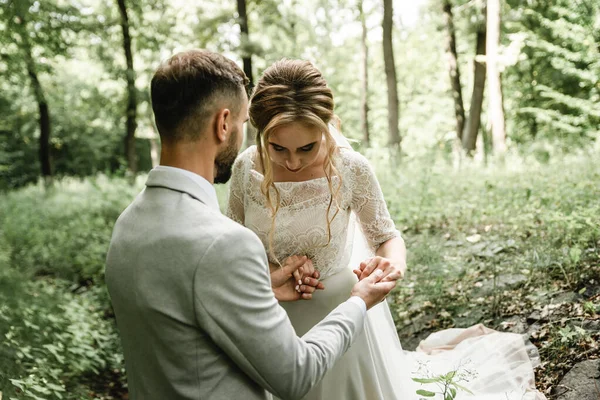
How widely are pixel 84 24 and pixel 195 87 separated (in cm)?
1413

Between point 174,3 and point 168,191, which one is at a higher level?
point 174,3

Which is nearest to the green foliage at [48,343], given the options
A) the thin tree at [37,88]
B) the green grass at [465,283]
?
the green grass at [465,283]

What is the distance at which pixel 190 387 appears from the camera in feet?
5.16

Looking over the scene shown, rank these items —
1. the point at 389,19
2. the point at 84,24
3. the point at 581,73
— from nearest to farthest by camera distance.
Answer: the point at 581,73 → the point at 389,19 → the point at 84,24

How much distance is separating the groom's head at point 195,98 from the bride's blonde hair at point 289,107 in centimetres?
86

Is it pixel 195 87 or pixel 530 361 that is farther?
pixel 530 361

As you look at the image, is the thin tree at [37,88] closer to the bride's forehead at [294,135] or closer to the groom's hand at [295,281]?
the bride's forehead at [294,135]

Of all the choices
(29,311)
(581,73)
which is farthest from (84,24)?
(581,73)

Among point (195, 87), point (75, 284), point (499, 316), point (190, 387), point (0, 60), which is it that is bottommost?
point (75, 284)

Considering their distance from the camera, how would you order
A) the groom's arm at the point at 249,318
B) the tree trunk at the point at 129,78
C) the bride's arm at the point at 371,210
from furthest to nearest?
1. the tree trunk at the point at 129,78
2. the bride's arm at the point at 371,210
3. the groom's arm at the point at 249,318

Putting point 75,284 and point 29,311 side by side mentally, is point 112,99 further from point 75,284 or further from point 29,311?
point 29,311

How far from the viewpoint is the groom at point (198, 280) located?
150cm

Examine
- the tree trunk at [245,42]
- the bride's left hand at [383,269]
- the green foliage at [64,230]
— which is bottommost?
the green foliage at [64,230]

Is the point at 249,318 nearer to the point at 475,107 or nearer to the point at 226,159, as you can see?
the point at 226,159
